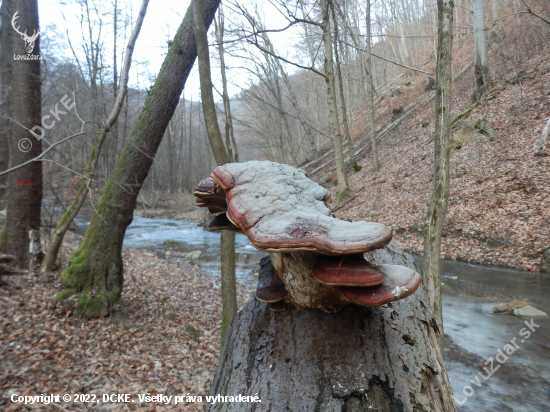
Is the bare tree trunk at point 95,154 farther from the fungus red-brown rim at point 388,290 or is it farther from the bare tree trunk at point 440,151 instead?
the fungus red-brown rim at point 388,290

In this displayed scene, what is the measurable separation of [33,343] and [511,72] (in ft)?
62.7

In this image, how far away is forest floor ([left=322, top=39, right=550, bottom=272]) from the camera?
830 centimetres

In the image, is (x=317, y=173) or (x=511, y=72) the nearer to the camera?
(x=511, y=72)

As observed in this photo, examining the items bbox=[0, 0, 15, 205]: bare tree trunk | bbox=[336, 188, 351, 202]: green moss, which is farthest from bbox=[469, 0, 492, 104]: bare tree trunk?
bbox=[0, 0, 15, 205]: bare tree trunk

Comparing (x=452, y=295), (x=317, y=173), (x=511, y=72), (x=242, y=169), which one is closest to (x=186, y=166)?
(x=317, y=173)

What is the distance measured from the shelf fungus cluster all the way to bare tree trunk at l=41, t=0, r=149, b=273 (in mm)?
4165

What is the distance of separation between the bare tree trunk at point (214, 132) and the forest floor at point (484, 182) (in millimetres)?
7395

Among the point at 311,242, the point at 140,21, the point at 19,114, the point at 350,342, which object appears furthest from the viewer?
the point at 19,114

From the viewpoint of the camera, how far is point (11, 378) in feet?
9.96

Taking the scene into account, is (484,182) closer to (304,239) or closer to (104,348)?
(104,348)

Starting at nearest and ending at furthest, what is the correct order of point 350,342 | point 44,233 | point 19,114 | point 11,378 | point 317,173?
point 350,342, point 11,378, point 19,114, point 44,233, point 317,173

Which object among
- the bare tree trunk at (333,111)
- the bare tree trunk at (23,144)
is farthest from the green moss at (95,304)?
the bare tree trunk at (333,111)

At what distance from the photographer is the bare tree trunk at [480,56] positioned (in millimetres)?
13062

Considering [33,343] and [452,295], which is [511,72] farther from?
[33,343]
